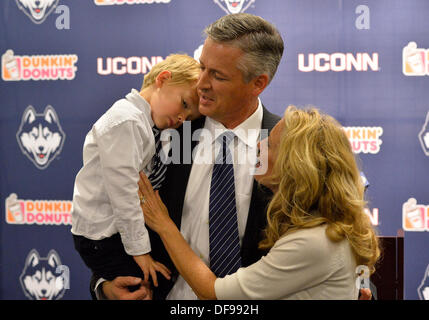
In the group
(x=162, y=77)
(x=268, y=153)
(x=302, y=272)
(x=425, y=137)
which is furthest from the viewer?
(x=425, y=137)

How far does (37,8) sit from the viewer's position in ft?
9.74

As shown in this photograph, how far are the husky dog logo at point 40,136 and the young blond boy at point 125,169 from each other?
59.6 inches

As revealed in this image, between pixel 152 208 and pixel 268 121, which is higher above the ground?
pixel 268 121

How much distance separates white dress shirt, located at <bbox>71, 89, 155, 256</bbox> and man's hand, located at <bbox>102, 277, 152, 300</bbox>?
0.10 meters

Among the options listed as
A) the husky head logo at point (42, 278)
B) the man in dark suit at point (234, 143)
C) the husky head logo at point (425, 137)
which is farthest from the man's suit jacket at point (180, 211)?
the husky head logo at point (42, 278)

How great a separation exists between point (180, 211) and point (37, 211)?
1.84 meters

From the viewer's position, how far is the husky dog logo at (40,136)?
300 centimetres

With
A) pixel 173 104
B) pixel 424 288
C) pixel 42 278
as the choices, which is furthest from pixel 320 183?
pixel 42 278

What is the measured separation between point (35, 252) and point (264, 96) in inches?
71.2

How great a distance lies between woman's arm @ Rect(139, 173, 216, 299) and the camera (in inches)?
55.1

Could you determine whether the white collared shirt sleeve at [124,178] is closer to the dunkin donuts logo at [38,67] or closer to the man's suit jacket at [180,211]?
the man's suit jacket at [180,211]

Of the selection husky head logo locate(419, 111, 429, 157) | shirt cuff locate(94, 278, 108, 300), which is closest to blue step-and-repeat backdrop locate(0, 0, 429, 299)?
husky head logo locate(419, 111, 429, 157)

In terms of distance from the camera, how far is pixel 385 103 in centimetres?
273

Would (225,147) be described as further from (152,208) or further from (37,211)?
(37,211)
